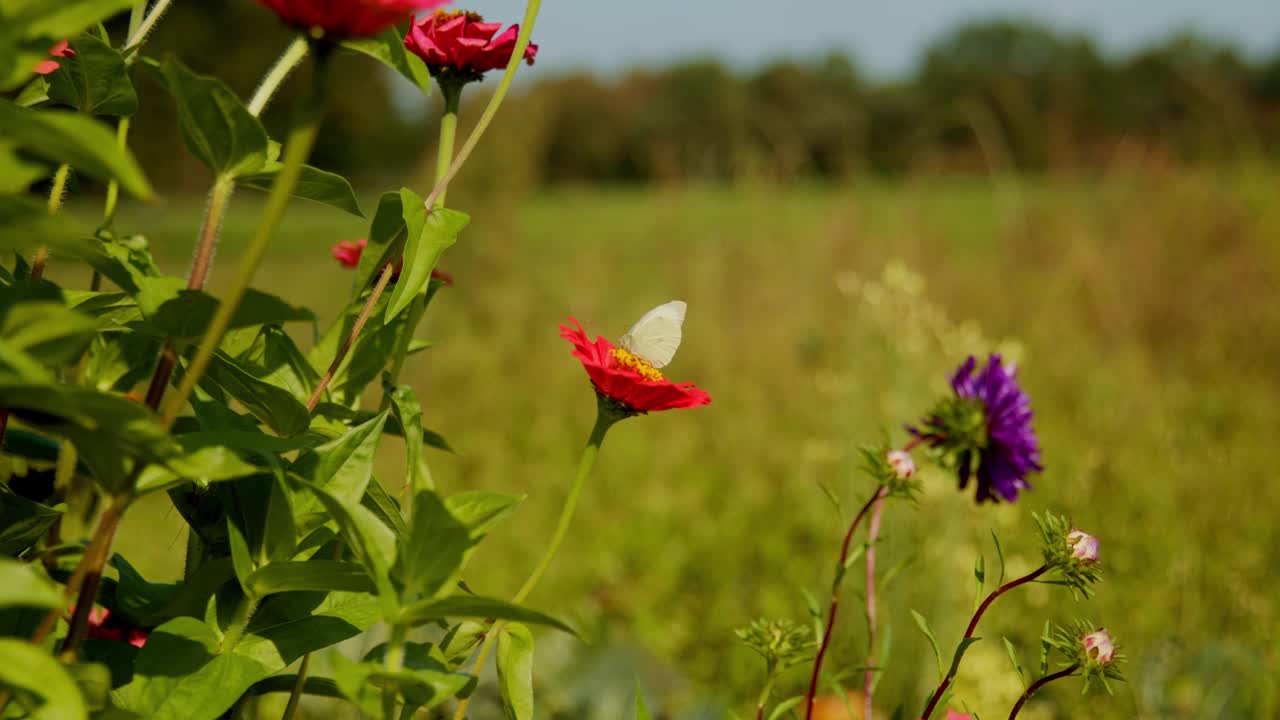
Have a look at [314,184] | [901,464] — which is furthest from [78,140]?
[901,464]

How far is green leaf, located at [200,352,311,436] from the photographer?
1.51 ft

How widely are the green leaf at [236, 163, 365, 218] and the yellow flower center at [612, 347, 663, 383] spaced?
175 millimetres

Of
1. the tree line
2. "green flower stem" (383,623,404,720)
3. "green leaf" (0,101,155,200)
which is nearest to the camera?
"green leaf" (0,101,155,200)

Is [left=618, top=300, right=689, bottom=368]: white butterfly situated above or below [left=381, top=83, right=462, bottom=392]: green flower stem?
above

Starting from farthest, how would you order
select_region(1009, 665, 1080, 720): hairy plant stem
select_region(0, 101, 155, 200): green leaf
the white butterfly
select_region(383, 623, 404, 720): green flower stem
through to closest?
the white butterfly < select_region(1009, 665, 1080, 720): hairy plant stem < select_region(383, 623, 404, 720): green flower stem < select_region(0, 101, 155, 200): green leaf

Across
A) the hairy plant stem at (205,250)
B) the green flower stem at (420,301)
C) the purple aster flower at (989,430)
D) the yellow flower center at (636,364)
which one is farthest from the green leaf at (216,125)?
the purple aster flower at (989,430)

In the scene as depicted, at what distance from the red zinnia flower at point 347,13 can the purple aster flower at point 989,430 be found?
1.36 ft

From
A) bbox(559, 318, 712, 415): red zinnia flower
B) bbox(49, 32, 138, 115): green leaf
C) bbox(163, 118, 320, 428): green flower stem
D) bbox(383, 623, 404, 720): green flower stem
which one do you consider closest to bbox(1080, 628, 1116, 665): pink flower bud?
bbox(559, 318, 712, 415): red zinnia flower

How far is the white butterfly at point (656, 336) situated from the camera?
0.62m

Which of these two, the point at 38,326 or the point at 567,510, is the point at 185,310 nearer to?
the point at 38,326

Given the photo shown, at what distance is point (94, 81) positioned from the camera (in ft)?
1.65

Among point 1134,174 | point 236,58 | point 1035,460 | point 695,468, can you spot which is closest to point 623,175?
point 236,58

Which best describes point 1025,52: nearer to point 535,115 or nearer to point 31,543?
point 535,115

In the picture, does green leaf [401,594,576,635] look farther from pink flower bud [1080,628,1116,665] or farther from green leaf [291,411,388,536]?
pink flower bud [1080,628,1116,665]
